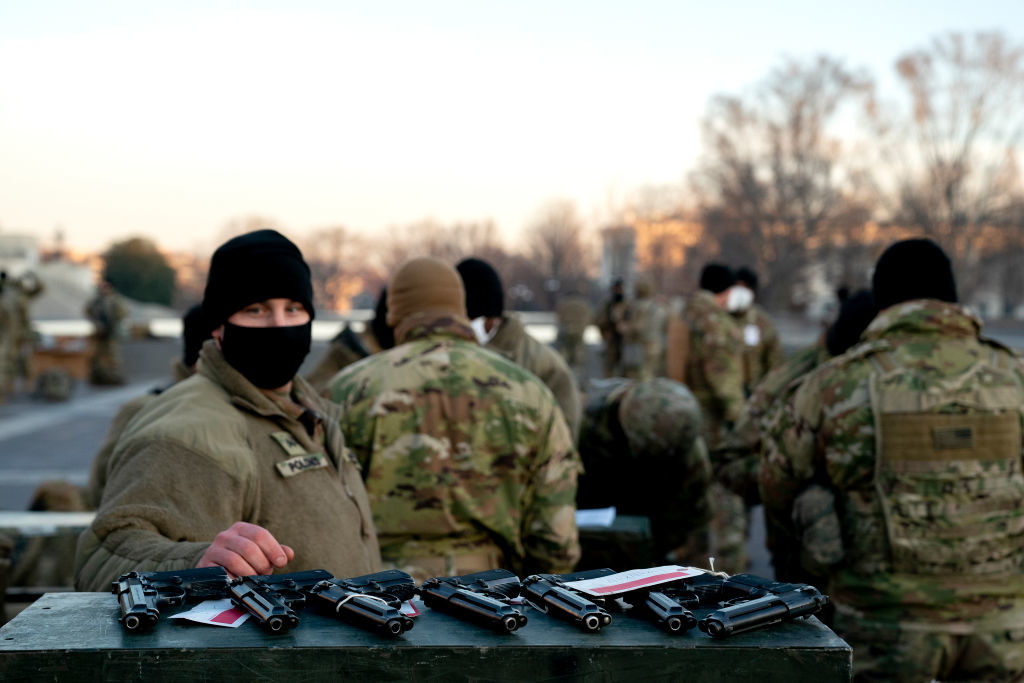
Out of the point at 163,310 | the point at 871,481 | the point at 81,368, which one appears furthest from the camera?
the point at 163,310

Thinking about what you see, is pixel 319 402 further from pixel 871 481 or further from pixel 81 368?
pixel 81 368

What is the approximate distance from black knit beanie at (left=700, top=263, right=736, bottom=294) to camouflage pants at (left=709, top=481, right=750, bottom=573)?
8.87ft

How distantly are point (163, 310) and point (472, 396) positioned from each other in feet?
141

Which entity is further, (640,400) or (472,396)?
(640,400)

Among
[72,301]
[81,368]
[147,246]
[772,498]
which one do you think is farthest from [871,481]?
[72,301]

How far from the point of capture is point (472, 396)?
11.4 feet

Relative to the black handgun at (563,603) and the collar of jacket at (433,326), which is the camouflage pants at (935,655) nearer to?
the collar of jacket at (433,326)

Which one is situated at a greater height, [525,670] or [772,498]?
[525,670]

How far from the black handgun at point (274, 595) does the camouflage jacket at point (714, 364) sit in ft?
23.6

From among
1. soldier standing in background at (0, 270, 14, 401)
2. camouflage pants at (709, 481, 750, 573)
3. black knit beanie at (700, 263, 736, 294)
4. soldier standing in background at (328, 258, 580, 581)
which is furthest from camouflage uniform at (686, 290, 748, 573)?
Answer: soldier standing in background at (0, 270, 14, 401)

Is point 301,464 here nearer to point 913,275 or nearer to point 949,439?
point 949,439

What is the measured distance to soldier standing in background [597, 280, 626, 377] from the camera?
661 inches

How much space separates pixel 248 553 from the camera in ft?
6.28

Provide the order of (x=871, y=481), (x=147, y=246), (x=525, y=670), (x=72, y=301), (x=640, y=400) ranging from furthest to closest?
(x=72, y=301) → (x=147, y=246) → (x=640, y=400) → (x=871, y=481) → (x=525, y=670)
